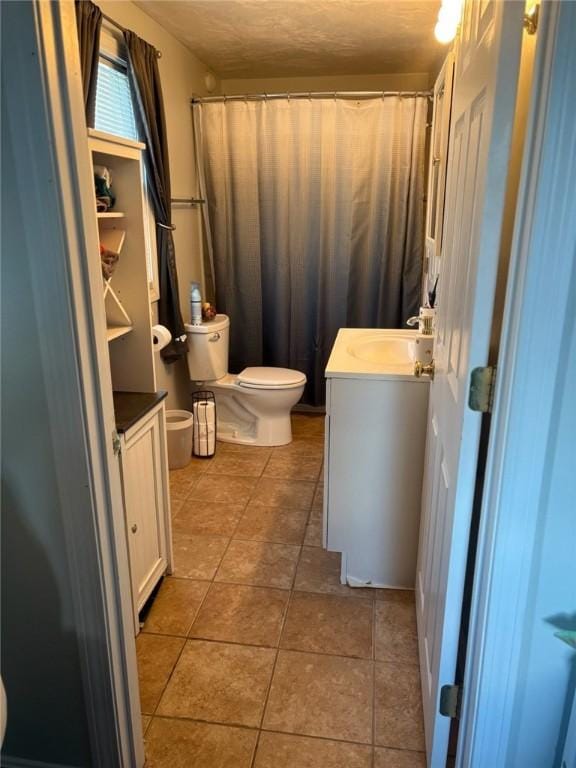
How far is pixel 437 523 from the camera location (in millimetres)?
1495

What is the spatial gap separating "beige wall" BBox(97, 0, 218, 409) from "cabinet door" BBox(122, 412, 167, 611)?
1.12 m

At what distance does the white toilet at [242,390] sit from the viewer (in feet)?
10.8

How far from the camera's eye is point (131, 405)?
75.9 inches

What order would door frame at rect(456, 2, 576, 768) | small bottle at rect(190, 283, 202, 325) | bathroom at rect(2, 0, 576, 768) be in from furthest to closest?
small bottle at rect(190, 283, 202, 325) < bathroom at rect(2, 0, 576, 768) < door frame at rect(456, 2, 576, 768)

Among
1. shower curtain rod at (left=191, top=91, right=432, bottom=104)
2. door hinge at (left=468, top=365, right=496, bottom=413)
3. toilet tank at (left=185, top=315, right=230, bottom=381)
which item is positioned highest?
shower curtain rod at (left=191, top=91, right=432, bottom=104)

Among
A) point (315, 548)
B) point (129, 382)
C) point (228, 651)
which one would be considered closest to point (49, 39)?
point (129, 382)

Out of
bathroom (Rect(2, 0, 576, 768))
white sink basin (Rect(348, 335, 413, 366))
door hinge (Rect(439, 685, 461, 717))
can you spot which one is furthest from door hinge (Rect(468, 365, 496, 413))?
white sink basin (Rect(348, 335, 413, 366))

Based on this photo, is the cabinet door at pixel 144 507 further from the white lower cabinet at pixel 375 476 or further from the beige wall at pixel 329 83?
the beige wall at pixel 329 83

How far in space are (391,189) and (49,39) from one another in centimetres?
282

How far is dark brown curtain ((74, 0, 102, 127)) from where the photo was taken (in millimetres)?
2088

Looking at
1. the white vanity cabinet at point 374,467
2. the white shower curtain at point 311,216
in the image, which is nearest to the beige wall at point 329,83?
the white shower curtain at point 311,216

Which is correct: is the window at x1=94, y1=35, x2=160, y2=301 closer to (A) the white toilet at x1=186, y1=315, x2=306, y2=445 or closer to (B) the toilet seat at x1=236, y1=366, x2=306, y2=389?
(A) the white toilet at x1=186, y1=315, x2=306, y2=445

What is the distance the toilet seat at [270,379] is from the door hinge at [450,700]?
6.96 feet

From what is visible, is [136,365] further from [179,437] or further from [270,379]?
[270,379]
